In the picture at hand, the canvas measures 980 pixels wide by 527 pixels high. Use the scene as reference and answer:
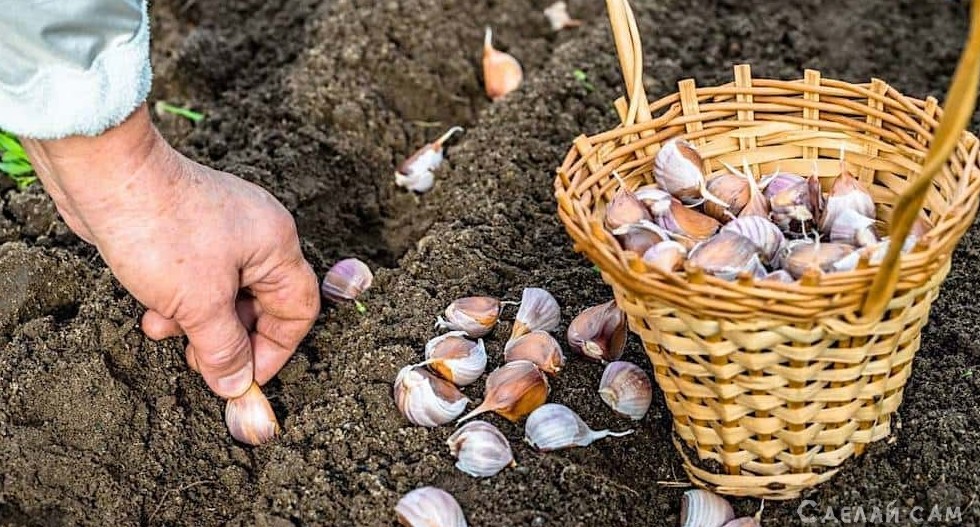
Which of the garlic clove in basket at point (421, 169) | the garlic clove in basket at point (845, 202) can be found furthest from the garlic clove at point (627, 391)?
the garlic clove in basket at point (421, 169)

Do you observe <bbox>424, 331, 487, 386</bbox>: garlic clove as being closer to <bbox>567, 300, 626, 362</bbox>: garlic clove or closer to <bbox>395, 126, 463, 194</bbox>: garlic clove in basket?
<bbox>567, 300, 626, 362</bbox>: garlic clove

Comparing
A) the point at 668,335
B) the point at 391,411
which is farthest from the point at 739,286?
the point at 391,411

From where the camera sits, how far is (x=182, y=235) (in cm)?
167

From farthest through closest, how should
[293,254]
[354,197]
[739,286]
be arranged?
1. [354,197]
2. [293,254]
3. [739,286]

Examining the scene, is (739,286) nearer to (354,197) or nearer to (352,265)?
(352,265)

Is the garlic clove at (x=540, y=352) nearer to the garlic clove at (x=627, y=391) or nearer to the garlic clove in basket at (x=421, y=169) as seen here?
the garlic clove at (x=627, y=391)

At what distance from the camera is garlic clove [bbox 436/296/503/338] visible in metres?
1.98

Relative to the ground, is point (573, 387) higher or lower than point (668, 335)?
lower

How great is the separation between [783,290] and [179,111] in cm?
177

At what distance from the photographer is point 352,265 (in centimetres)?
220

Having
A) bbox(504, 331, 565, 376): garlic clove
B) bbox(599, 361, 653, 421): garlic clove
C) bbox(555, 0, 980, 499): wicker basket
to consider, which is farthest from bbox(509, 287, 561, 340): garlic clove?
bbox(555, 0, 980, 499): wicker basket

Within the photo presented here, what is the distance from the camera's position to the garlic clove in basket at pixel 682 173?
5.59 ft

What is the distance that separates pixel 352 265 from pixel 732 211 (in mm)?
800

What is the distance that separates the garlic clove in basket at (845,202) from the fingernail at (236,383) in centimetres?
98
